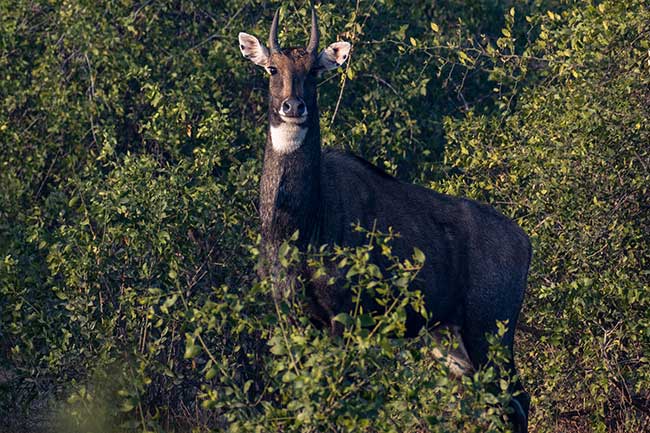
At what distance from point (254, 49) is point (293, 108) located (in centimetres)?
112

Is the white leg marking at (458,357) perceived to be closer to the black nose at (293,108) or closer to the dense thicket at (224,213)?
the dense thicket at (224,213)

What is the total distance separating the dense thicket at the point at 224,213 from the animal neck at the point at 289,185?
0.52m

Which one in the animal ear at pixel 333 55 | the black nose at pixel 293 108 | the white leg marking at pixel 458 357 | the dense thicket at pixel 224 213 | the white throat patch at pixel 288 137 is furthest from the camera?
the white leg marking at pixel 458 357

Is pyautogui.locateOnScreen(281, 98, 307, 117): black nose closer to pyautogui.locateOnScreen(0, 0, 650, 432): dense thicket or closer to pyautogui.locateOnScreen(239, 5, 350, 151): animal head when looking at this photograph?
pyautogui.locateOnScreen(239, 5, 350, 151): animal head

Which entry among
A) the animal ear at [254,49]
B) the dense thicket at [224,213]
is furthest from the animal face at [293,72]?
the dense thicket at [224,213]

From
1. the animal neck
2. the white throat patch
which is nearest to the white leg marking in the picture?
the animal neck

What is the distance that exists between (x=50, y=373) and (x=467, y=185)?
12.6 feet

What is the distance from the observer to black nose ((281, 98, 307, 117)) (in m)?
7.96

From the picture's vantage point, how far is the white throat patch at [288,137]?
26.5 ft

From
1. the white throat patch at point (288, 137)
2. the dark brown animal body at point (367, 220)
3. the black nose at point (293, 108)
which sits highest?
the black nose at point (293, 108)

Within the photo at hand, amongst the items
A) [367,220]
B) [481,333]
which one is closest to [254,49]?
[367,220]

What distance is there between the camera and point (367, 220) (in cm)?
839

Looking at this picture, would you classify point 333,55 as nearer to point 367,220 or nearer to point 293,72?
point 293,72

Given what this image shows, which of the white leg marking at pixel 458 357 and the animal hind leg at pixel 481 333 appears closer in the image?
the animal hind leg at pixel 481 333
